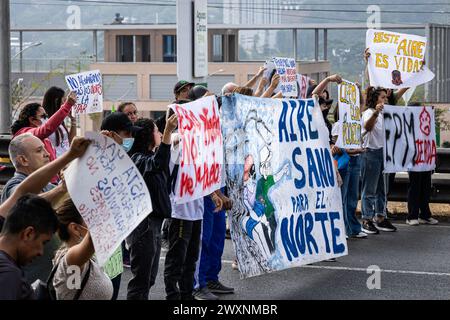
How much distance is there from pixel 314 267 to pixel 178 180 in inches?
103

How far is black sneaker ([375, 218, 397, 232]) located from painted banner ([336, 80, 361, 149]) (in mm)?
1163

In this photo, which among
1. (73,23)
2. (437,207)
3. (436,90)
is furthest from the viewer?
(436,90)

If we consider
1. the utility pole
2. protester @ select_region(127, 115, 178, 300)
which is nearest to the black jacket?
protester @ select_region(127, 115, 178, 300)

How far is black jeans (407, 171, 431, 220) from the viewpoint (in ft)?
41.0

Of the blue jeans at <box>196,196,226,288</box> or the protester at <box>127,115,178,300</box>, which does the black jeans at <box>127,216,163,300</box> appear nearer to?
the protester at <box>127,115,178,300</box>

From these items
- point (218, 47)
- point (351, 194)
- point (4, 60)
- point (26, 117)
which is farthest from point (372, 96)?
point (218, 47)

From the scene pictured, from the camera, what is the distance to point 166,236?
27.9 feet

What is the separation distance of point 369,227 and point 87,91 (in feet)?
12.4

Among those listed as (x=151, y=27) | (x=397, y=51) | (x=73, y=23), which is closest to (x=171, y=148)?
(x=397, y=51)

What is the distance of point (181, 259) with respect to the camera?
7980mm

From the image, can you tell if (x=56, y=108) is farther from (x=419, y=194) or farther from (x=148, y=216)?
A: (x=419, y=194)

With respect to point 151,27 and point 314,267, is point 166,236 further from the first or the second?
point 151,27

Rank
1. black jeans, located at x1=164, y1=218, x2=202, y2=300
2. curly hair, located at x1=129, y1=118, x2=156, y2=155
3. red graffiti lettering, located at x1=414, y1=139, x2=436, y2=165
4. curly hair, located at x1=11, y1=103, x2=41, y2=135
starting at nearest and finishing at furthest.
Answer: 1. curly hair, located at x1=129, y1=118, x2=156, y2=155
2. black jeans, located at x1=164, y1=218, x2=202, y2=300
3. curly hair, located at x1=11, y1=103, x2=41, y2=135
4. red graffiti lettering, located at x1=414, y1=139, x2=436, y2=165

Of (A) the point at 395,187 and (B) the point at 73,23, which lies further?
(B) the point at 73,23
